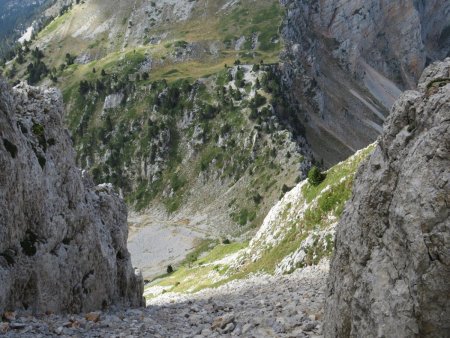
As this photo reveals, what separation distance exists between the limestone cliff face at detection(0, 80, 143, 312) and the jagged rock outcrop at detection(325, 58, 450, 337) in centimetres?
1948

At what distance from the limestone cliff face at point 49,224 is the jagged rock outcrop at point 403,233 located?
1948 cm

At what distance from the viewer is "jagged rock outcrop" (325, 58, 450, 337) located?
436 inches

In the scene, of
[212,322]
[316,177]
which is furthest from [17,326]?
[316,177]

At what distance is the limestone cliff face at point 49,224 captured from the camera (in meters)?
28.2

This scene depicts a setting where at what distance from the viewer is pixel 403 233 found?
39.6 feet

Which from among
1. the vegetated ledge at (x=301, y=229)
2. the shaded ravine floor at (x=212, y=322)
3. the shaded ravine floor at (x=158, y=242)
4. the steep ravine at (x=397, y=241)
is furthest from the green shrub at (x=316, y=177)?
the shaded ravine floor at (x=158, y=242)

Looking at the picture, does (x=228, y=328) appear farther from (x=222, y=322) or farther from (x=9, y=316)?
(x=9, y=316)

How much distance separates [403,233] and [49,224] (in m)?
26.3

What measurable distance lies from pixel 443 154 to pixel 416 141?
1.32 m

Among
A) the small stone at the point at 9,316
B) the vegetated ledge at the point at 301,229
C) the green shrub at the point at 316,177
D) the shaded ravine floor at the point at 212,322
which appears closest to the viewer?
the shaded ravine floor at the point at 212,322

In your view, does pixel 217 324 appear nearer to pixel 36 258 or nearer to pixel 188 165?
pixel 36 258

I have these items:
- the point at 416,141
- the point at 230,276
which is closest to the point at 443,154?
the point at 416,141

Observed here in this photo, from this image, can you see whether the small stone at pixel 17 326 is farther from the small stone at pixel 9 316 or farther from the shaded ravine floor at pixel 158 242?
the shaded ravine floor at pixel 158 242

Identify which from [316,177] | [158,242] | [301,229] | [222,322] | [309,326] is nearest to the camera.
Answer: [309,326]
